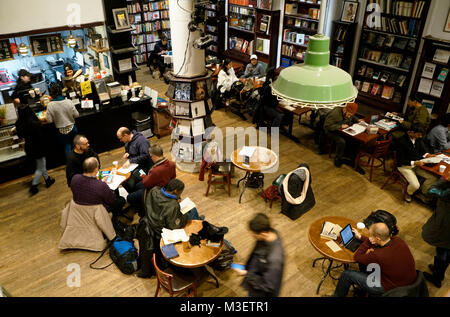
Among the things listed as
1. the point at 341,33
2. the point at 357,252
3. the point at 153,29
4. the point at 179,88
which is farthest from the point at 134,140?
the point at 153,29

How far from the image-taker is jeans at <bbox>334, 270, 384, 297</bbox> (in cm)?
379

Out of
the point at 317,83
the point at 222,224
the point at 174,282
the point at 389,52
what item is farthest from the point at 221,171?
the point at 389,52

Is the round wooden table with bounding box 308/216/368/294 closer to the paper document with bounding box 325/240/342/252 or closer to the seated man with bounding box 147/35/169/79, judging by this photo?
the paper document with bounding box 325/240/342/252

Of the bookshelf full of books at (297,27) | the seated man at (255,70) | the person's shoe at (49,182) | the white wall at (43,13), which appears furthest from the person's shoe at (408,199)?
the white wall at (43,13)

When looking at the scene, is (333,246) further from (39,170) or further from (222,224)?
(39,170)

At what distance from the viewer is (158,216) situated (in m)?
4.29

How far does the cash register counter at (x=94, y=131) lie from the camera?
6.67 m

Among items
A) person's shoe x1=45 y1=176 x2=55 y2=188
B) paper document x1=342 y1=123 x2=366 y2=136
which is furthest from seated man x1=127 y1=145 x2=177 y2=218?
paper document x1=342 y1=123 x2=366 y2=136

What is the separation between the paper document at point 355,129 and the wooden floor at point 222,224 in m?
0.78

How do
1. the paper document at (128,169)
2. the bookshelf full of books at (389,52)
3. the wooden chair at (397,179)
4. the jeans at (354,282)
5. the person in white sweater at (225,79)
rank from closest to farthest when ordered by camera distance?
the jeans at (354,282) → the paper document at (128,169) → the wooden chair at (397,179) → the bookshelf full of books at (389,52) → the person in white sweater at (225,79)

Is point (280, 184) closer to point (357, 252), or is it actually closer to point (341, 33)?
point (357, 252)

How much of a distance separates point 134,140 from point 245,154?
72.9 inches

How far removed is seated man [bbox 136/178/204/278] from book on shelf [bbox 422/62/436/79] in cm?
625

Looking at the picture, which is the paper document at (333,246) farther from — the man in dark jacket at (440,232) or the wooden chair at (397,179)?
the wooden chair at (397,179)
